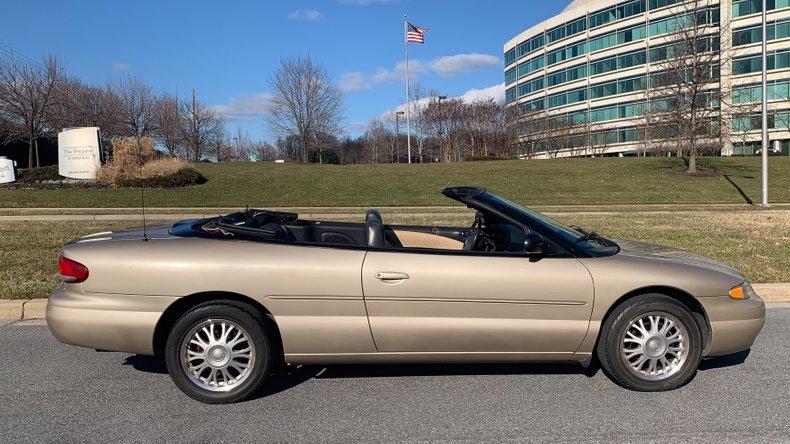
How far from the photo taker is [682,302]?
3814mm

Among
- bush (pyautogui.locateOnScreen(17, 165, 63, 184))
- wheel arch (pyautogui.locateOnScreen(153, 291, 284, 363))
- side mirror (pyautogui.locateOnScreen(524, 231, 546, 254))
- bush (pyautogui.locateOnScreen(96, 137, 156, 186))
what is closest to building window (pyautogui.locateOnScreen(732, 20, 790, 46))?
bush (pyautogui.locateOnScreen(96, 137, 156, 186))

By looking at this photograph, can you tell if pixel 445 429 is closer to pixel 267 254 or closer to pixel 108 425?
pixel 267 254

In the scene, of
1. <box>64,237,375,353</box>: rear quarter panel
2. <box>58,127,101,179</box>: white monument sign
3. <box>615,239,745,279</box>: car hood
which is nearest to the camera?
<box>64,237,375,353</box>: rear quarter panel

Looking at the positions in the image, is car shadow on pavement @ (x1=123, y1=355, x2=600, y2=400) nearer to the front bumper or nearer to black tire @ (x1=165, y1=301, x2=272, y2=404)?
black tire @ (x1=165, y1=301, x2=272, y2=404)

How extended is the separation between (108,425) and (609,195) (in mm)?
20923

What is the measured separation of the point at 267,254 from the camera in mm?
3607

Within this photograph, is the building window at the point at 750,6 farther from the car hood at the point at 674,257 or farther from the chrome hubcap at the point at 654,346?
the chrome hubcap at the point at 654,346

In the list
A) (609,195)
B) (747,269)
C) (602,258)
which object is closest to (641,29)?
(609,195)

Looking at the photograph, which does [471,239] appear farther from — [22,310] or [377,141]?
[377,141]

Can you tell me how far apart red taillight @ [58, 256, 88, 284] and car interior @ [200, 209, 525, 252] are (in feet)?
2.63

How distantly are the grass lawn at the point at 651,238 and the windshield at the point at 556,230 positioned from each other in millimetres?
3938

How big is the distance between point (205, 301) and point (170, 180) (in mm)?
21453

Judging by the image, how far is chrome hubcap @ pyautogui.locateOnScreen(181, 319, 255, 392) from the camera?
11.7 ft

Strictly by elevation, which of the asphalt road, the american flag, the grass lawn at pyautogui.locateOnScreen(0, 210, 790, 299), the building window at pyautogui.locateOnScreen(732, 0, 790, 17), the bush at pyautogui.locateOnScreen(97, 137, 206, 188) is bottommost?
the asphalt road
